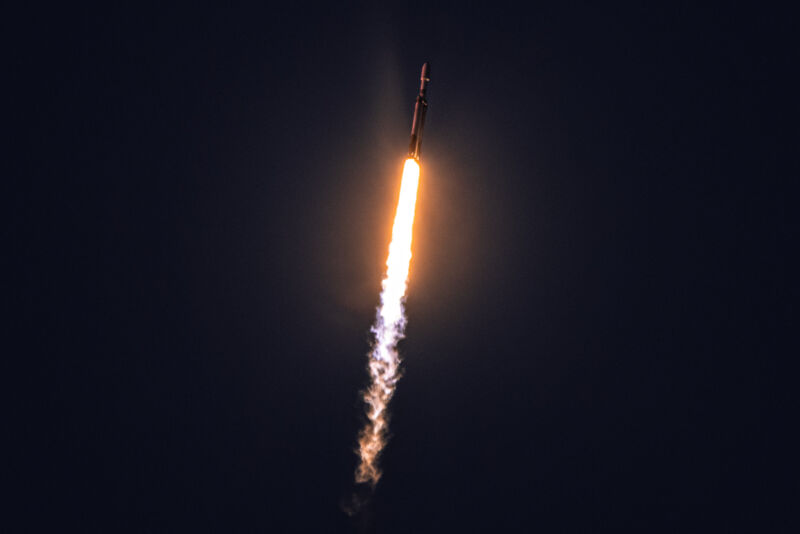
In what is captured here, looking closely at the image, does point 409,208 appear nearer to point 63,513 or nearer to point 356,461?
point 356,461

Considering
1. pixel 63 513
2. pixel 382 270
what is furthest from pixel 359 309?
pixel 63 513

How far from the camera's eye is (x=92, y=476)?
2336cm

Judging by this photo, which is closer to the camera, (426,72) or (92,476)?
(426,72)

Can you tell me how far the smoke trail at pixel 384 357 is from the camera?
72.3 ft

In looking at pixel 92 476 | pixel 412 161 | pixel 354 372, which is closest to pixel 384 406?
pixel 354 372

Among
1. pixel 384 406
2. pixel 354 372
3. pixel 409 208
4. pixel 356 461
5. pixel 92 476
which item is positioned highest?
pixel 409 208

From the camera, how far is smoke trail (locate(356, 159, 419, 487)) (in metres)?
22.0

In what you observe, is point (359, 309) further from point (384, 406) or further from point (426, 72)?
point (426, 72)

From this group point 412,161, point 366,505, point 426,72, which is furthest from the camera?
point 366,505

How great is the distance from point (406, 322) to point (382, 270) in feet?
10.3

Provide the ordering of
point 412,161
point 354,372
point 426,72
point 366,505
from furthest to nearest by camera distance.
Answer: point 354,372, point 366,505, point 426,72, point 412,161

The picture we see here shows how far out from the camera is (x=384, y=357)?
22594mm

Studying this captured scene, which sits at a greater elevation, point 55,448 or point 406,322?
point 406,322

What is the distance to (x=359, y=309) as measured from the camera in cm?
2469
